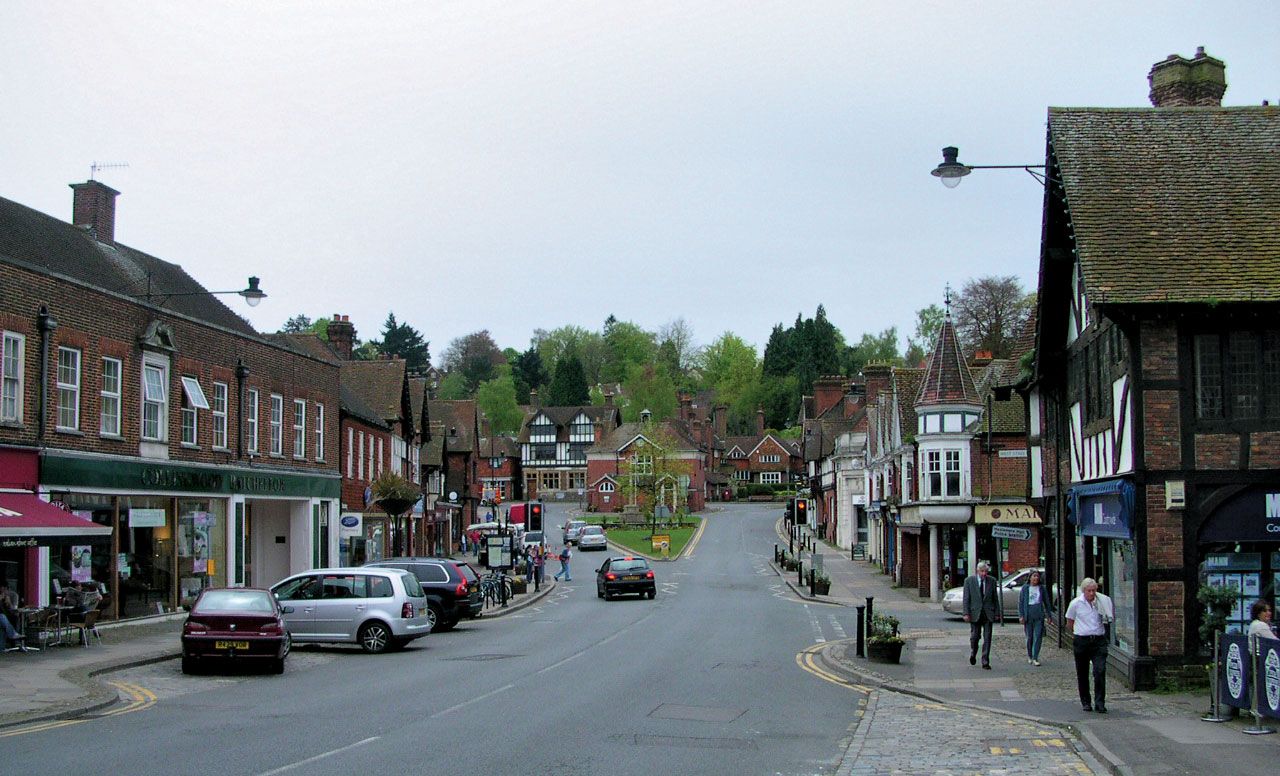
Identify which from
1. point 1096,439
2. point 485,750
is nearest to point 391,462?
point 1096,439

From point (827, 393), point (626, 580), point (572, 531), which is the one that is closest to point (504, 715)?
point (626, 580)

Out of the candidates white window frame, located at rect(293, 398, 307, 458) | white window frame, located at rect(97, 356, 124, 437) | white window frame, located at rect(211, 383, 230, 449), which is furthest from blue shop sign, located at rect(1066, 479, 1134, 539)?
white window frame, located at rect(293, 398, 307, 458)

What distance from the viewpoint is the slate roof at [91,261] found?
28.0 metres

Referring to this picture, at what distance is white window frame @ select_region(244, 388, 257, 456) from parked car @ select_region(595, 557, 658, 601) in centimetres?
1352

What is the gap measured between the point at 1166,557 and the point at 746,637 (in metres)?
12.4

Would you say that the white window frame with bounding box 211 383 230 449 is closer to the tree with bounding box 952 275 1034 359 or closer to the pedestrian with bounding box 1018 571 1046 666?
the pedestrian with bounding box 1018 571 1046 666

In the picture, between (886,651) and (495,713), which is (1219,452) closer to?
(886,651)

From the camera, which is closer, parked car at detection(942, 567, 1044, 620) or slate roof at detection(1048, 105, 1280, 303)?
slate roof at detection(1048, 105, 1280, 303)

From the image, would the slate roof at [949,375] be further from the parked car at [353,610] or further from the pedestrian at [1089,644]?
the pedestrian at [1089,644]

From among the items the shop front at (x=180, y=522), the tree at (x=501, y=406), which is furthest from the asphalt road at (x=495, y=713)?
the tree at (x=501, y=406)

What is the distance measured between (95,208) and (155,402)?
7695 millimetres

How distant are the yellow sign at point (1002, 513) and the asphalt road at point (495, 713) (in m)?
14.4

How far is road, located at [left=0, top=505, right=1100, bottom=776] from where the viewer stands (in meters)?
12.4

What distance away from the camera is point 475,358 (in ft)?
564
